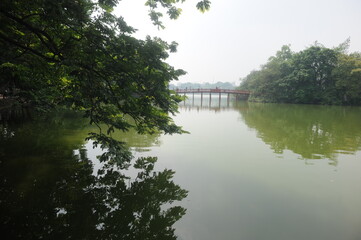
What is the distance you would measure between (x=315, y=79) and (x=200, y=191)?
136ft

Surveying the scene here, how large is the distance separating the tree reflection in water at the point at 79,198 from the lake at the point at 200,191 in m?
0.02

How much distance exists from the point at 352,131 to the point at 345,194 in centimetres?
868

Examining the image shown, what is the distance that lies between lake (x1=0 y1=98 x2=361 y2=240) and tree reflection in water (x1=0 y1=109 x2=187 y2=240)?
0.06 ft

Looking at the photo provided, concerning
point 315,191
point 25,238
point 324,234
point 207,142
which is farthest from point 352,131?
point 25,238

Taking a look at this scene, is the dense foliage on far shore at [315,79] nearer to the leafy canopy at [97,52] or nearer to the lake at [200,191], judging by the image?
the lake at [200,191]

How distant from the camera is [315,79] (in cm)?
3719

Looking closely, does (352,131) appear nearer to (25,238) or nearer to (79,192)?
(79,192)

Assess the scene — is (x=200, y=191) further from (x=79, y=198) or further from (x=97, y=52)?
(x=97, y=52)

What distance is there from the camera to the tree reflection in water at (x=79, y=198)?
299 cm

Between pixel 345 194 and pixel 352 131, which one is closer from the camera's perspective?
pixel 345 194

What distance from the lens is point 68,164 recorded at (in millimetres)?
5332

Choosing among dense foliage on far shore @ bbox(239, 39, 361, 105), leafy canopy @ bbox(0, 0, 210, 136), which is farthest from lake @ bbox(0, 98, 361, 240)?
dense foliage on far shore @ bbox(239, 39, 361, 105)

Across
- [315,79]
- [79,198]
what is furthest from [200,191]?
[315,79]

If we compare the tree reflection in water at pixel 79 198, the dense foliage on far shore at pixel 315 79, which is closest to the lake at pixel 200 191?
the tree reflection in water at pixel 79 198
